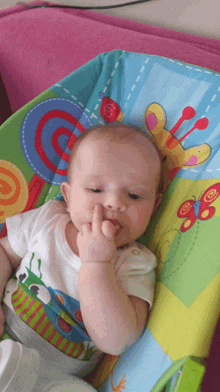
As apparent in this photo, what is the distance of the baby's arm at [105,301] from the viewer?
0.61 m

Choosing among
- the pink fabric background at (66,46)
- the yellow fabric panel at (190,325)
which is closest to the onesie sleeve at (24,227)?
the yellow fabric panel at (190,325)

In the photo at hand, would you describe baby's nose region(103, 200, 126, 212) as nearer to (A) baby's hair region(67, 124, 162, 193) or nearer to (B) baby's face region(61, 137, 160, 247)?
(B) baby's face region(61, 137, 160, 247)

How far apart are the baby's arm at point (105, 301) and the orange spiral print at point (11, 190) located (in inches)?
10.3

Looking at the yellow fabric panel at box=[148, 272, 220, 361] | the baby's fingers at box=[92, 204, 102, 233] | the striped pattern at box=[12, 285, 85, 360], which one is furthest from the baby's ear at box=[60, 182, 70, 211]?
the yellow fabric panel at box=[148, 272, 220, 361]

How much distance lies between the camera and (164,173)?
81 centimetres

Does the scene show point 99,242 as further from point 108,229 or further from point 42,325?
point 42,325

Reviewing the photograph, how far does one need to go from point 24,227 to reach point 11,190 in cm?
11

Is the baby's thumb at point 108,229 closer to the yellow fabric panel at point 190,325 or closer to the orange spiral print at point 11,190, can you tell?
the yellow fabric panel at point 190,325

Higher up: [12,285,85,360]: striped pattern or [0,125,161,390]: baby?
[0,125,161,390]: baby

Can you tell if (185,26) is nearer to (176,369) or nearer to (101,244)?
(101,244)

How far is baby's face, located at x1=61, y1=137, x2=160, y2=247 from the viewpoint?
71cm

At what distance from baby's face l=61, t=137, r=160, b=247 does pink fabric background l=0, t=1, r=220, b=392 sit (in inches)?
15.5

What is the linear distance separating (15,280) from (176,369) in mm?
457

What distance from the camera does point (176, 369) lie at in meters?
0.55
